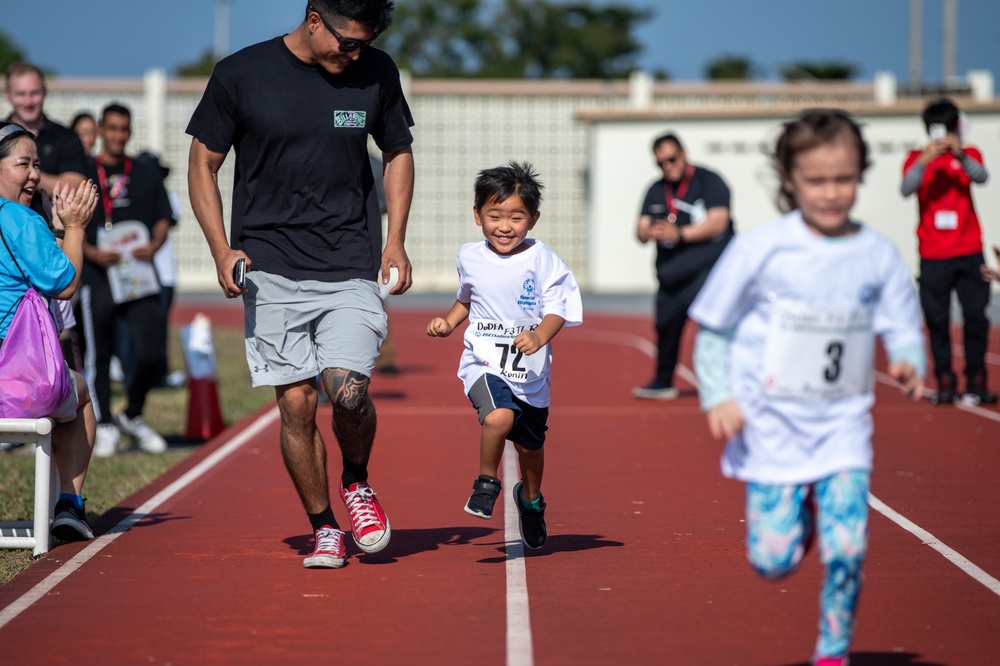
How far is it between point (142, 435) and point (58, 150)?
7.67 feet

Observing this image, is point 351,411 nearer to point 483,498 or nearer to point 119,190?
point 483,498

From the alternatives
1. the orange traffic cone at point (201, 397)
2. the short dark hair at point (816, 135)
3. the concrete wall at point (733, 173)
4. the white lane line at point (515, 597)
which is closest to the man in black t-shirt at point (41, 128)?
the orange traffic cone at point (201, 397)

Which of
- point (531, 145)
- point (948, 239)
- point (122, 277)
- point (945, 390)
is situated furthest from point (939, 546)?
point (531, 145)

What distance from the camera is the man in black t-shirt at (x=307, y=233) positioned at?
6.30 m

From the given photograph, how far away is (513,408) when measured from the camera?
650cm

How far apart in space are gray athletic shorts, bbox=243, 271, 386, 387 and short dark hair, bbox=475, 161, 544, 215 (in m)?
0.75

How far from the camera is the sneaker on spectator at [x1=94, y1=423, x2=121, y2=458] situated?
10.5 metres

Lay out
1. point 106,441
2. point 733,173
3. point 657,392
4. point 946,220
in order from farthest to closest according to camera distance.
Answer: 1. point 733,173
2. point 657,392
3. point 946,220
4. point 106,441

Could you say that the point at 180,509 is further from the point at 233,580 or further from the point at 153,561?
the point at 233,580

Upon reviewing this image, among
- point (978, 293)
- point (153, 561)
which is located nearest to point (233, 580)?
point (153, 561)

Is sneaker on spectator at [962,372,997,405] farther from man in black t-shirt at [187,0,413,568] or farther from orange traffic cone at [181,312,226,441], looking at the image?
man in black t-shirt at [187,0,413,568]

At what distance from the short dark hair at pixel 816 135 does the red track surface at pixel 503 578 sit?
5.75 feet

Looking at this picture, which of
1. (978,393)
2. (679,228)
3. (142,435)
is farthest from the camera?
(679,228)

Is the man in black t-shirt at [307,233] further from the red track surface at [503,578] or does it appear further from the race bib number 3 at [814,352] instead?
the race bib number 3 at [814,352]
